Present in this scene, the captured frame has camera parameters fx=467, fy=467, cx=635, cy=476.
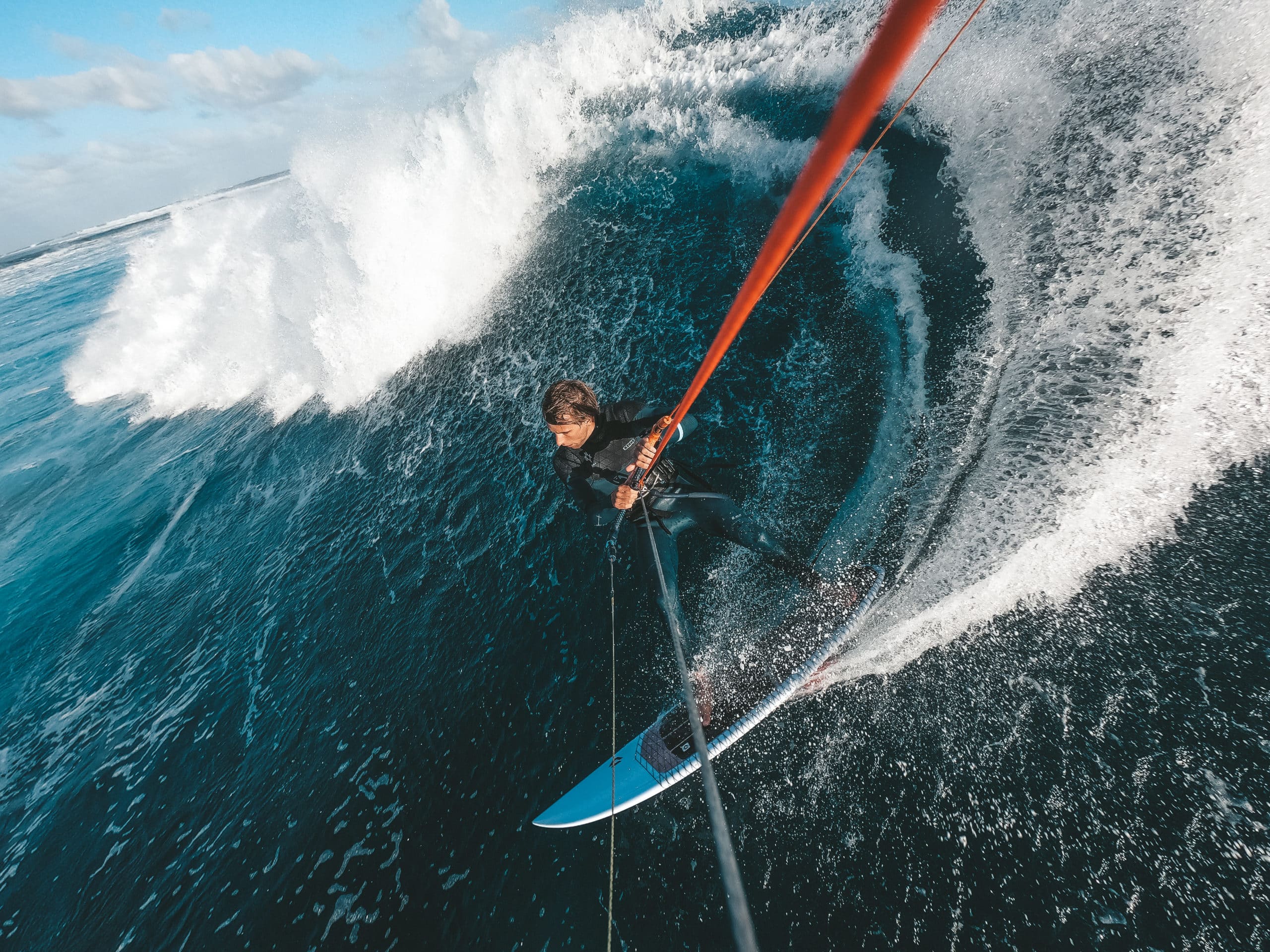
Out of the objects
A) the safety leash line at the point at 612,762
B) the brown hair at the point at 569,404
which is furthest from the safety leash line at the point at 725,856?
the brown hair at the point at 569,404

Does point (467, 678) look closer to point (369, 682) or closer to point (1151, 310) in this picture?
point (369, 682)

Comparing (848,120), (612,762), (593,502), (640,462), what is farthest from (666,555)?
(848,120)

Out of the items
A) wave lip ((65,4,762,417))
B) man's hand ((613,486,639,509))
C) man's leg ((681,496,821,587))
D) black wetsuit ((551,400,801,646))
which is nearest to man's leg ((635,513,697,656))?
black wetsuit ((551,400,801,646))

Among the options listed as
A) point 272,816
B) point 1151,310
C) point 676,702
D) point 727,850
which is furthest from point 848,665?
point 272,816

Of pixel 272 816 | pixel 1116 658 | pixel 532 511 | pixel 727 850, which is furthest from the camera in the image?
pixel 532 511

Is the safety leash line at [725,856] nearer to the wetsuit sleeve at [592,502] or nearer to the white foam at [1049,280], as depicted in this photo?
the wetsuit sleeve at [592,502]

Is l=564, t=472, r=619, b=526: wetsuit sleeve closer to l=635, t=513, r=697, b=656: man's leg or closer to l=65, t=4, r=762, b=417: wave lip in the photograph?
l=635, t=513, r=697, b=656: man's leg
